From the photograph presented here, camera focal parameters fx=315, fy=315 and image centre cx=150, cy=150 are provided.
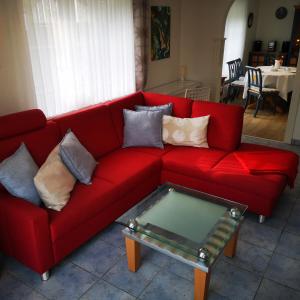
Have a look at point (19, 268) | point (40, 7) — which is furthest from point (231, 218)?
point (40, 7)

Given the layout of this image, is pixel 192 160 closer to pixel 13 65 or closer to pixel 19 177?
pixel 19 177

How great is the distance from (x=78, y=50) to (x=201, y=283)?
8.04 ft

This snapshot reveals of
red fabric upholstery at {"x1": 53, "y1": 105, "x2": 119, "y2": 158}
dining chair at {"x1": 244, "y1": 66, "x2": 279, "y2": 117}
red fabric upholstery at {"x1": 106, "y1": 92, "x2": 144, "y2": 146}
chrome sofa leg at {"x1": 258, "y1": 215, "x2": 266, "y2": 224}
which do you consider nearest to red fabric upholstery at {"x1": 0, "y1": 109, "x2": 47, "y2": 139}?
red fabric upholstery at {"x1": 53, "y1": 105, "x2": 119, "y2": 158}

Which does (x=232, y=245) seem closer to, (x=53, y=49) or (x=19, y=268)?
(x=19, y=268)

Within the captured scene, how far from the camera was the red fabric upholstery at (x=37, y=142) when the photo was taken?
2232 millimetres

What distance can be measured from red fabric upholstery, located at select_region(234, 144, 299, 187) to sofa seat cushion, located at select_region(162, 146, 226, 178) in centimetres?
23

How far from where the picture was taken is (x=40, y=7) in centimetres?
268

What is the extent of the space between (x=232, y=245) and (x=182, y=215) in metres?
0.43

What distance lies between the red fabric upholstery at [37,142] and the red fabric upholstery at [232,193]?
1066 mm

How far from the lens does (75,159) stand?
2389 mm

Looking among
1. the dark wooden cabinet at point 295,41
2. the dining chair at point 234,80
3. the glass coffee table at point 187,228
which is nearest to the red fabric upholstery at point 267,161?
the glass coffee table at point 187,228

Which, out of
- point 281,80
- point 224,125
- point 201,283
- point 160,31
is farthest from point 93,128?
point 281,80

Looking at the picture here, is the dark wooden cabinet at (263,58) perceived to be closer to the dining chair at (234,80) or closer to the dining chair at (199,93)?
the dining chair at (234,80)

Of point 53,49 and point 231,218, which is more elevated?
point 53,49
